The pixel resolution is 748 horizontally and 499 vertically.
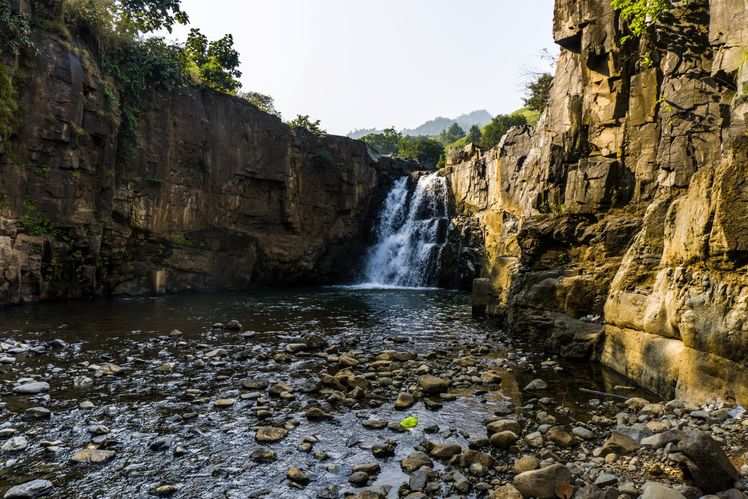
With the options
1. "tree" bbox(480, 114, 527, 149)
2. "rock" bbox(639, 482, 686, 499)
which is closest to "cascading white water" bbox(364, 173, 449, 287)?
"tree" bbox(480, 114, 527, 149)

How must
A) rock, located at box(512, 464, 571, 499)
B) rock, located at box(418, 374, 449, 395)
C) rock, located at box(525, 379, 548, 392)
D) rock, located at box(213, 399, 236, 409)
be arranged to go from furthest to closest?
1. rock, located at box(525, 379, 548, 392)
2. rock, located at box(418, 374, 449, 395)
3. rock, located at box(213, 399, 236, 409)
4. rock, located at box(512, 464, 571, 499)

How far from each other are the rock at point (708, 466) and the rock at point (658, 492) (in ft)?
1.17

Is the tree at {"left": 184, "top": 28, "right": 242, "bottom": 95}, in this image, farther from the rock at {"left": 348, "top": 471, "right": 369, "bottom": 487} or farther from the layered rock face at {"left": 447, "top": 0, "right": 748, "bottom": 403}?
the rock at {"left": 348, "top": 471, "right": 369, "bottom": 487}

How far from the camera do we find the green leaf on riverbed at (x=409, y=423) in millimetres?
6648

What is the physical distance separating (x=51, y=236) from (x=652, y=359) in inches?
842

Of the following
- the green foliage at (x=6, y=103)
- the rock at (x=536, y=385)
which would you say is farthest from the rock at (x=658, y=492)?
the green foliage at (x=6, y=103)

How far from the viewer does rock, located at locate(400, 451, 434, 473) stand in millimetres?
5406

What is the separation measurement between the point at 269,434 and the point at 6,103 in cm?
1844

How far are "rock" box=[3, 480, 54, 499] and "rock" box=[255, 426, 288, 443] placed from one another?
2.31 meters

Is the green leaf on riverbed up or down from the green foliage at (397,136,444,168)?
down

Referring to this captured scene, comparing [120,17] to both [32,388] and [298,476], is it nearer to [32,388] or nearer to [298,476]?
[32,388]

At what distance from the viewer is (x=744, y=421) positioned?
587 cm

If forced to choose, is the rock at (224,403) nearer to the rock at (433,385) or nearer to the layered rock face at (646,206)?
the rock at (433,385)

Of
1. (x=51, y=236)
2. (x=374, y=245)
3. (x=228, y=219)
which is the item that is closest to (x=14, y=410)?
(x=51, y=236)
